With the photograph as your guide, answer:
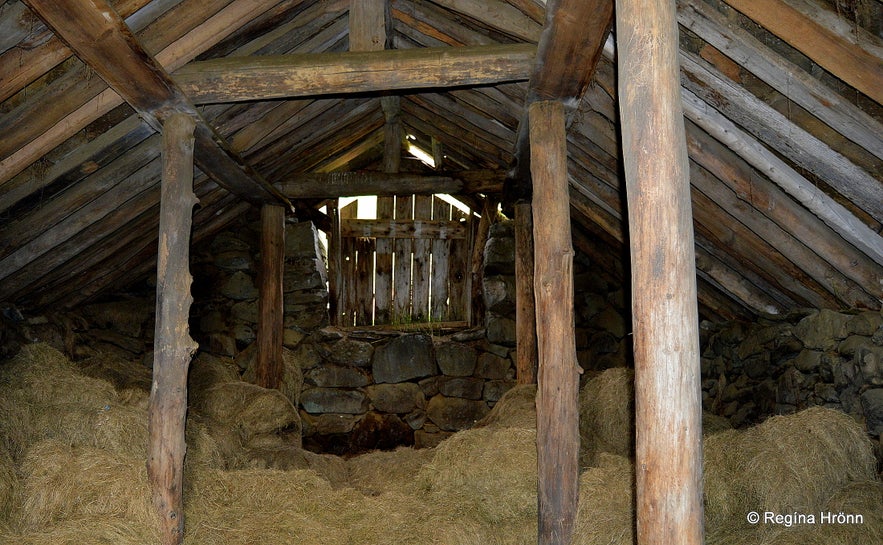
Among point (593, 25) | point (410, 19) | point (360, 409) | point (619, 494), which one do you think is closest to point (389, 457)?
point (360, 409)

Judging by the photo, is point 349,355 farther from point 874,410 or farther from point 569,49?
point 874,410

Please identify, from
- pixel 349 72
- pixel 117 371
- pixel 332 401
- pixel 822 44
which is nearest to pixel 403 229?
pixel 332 401

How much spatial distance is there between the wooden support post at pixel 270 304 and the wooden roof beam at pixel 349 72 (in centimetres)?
269

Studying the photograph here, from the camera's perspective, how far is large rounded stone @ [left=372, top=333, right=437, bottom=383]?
788 cm

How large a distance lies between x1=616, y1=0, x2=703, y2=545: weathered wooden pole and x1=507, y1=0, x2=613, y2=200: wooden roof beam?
895 millimetres

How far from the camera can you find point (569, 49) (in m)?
3.70

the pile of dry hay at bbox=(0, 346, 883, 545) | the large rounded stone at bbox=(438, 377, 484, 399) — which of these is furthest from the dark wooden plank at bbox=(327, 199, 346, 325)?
the pile of dry hay at bbox=(0, 346, 883, 545)

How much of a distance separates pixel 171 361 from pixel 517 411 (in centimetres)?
263

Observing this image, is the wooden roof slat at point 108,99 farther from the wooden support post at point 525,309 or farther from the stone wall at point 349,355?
the stone wall at point 349,355

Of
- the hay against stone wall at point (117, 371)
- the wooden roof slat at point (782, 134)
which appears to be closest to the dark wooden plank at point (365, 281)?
the hay against stone wall at point (117, 371)

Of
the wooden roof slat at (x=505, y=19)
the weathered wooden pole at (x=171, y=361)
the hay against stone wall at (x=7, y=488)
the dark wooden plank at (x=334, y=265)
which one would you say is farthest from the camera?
the dark wooden plank at (x=334, y=265)

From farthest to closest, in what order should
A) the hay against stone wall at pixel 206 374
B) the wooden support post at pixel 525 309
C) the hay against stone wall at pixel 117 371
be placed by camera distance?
the wooden support post at pixel 525 309 < the hay against stone wall at pixel 206 374 < the hay against stone wall at pixel 117 371

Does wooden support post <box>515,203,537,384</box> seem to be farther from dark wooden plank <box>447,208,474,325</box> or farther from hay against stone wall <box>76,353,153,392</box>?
hay against stone wall <box>76,353,153,392</box>

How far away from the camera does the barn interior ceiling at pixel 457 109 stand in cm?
335
